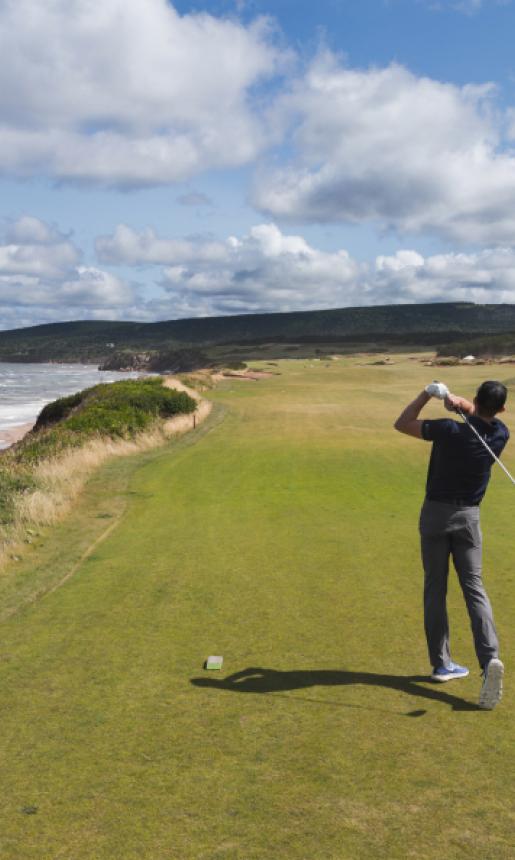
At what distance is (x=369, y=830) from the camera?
4605 millimetres

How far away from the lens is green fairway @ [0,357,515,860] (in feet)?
15.4

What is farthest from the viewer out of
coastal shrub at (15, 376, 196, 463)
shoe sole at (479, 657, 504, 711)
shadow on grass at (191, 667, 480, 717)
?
coastal shrub at (15, 376, 196, 463)

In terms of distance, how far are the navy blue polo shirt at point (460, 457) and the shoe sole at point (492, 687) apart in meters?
1.44

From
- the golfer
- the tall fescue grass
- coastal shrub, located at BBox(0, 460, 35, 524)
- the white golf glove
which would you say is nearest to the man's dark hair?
the golfer

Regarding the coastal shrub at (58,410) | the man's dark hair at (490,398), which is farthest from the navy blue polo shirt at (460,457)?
the coastal shrub at (58,410)

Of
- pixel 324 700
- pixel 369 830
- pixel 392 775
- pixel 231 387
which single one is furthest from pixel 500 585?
pixel 231 387

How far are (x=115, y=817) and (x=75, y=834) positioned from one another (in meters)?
0.28

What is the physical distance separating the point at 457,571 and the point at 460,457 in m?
1.07

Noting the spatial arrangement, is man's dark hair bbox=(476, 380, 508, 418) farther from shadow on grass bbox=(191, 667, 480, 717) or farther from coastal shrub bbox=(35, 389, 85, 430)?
coastal shrub bbox=(35, 389, 85, 430)

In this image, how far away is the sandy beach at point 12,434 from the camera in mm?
38031

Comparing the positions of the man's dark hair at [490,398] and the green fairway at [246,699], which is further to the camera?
the man's dark hair at [490,398]

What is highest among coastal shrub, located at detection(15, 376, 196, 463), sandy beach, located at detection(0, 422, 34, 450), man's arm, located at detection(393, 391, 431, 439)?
man's arm, located at detection(393, 391, 431, 439)

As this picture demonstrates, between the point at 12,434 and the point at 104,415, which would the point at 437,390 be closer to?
the point at 104,415

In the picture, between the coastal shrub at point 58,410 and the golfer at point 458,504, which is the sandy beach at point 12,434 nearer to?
the coastal shrub at point 58,410
